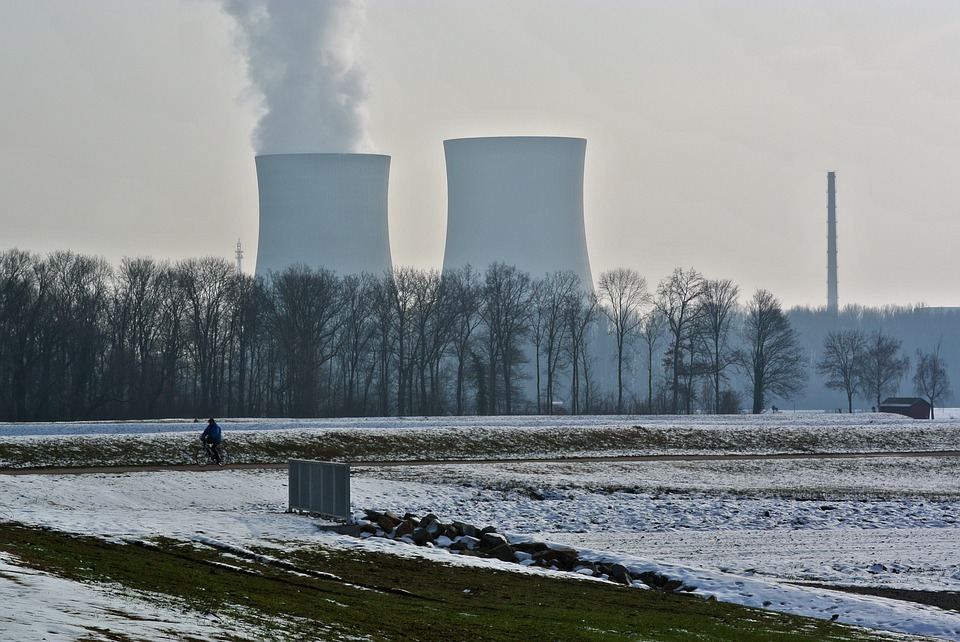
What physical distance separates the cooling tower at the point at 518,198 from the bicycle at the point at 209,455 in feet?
70.8

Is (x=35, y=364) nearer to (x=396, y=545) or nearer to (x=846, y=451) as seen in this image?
(x=846, y=451)

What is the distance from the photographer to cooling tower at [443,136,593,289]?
4428cm

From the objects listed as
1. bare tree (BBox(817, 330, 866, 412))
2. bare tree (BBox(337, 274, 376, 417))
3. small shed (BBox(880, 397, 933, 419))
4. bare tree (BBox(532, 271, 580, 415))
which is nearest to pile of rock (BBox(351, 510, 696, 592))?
bare tree (BBox(337, 274, 376, 417))

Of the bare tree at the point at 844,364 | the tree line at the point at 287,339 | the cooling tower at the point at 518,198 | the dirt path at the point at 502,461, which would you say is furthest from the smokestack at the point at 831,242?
the dirt path at the point at 502,461

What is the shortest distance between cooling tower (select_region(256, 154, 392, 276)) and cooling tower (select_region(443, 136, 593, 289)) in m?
2.80

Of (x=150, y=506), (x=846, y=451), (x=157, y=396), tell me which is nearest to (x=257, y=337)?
(x=157, y=396)

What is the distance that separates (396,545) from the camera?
44.7ft

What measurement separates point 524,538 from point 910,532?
556 cm

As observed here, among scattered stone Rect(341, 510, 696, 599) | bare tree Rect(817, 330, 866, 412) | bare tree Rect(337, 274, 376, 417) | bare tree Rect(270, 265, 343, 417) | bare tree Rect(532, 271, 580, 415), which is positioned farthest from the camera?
bare tree Rect(817, 330, 866, 412)

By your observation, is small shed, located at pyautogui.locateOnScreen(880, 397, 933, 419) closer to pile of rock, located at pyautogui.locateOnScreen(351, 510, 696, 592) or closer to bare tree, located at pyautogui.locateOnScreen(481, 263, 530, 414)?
bare tree, located at pyautogui.locateOnScreen(481, 263, 530, 414)

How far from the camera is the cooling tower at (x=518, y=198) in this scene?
145 ft

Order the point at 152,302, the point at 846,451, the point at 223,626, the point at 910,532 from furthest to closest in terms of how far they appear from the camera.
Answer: the point at 152,302
the point at 846,451
the point at 910,532
the point at 223,626

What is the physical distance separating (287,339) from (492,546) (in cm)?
3569

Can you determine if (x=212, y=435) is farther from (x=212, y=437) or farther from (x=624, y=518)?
(x=624, y=518)
